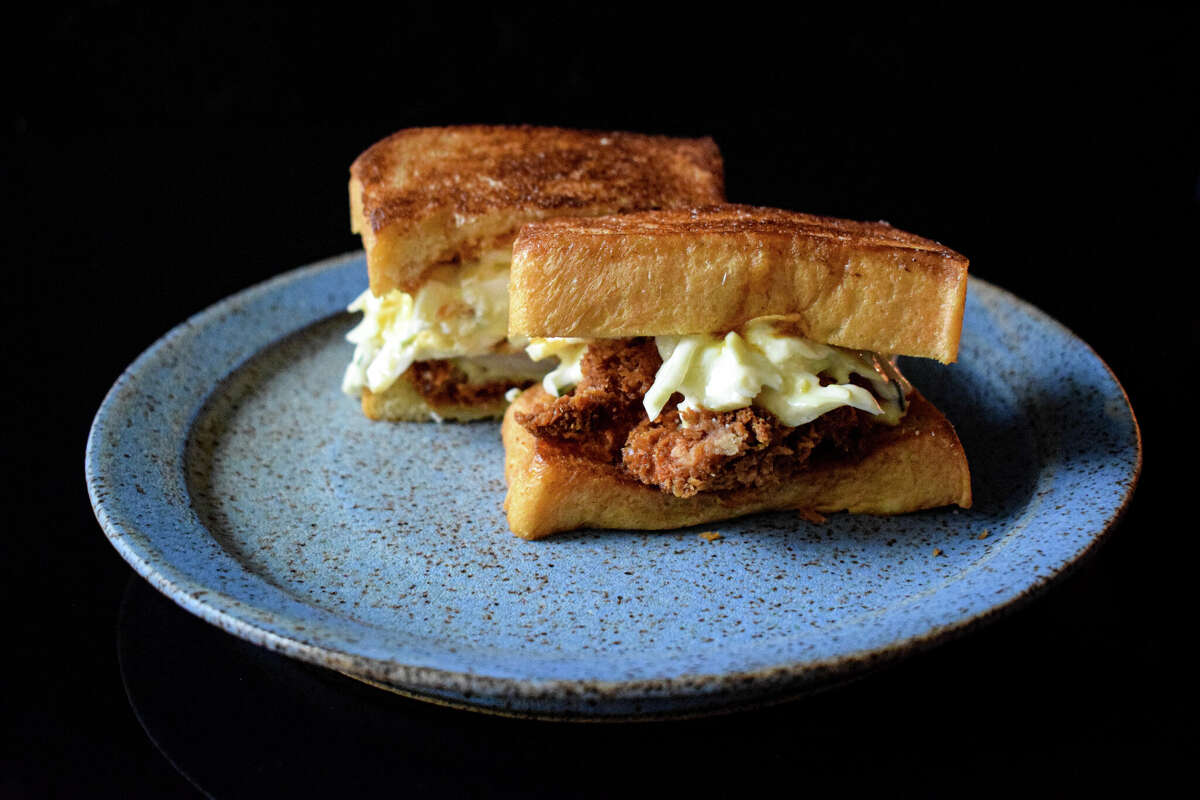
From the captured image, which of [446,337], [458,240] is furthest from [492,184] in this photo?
[446,337]

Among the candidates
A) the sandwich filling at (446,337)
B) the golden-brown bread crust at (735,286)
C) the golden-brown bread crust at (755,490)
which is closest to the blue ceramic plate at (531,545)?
the golden-brown bread crust at (755,490)

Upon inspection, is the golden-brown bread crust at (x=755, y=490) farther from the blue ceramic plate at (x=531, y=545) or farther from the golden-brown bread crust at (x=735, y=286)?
the golden-brown bread crust at (x=735, y=286)

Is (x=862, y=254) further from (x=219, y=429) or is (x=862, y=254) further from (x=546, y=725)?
(x=219, y=429)

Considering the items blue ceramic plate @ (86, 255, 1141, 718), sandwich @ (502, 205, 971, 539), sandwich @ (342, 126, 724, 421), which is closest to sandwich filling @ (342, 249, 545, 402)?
sandwich @ (342, 126, 724, 421)

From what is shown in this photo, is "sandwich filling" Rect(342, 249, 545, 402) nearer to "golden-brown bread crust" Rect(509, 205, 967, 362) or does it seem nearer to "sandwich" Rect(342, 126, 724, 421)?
"sandwich" Rect(342, 126, 724, 421)

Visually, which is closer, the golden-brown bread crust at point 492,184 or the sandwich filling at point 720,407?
the sandwich filling at point 720,407
